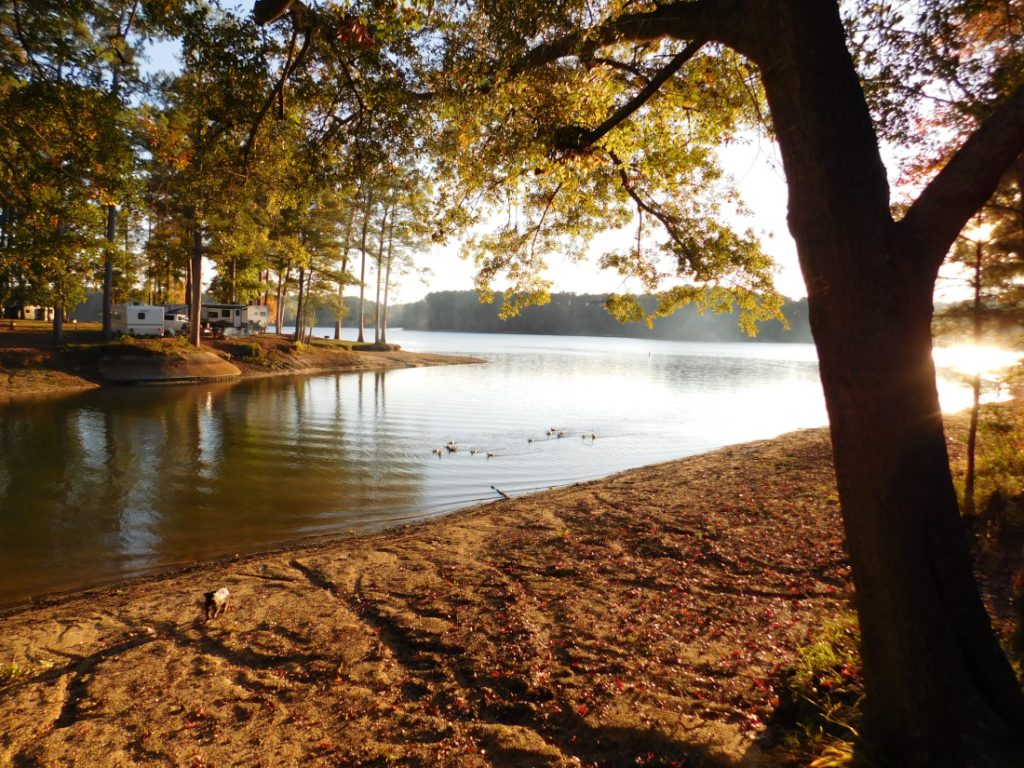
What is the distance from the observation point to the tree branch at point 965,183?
2562mm

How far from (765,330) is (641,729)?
18857 centimetres

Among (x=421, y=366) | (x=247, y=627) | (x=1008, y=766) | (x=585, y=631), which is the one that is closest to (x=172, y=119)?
(x=247, y=627)

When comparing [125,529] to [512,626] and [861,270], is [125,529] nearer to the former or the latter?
[512,626]

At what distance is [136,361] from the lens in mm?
27719

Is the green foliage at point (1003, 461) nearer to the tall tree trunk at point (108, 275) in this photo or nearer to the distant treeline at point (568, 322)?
the tall tree trunk at point (108, 275)

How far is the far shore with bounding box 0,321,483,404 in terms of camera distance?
79.7ft

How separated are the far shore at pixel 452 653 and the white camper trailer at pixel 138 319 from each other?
32.8 m

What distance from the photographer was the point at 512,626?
202 inches

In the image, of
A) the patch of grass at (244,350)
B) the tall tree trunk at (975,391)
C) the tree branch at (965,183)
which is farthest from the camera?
the patch of grass at (244,350)

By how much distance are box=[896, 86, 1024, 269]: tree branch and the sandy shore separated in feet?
10.3

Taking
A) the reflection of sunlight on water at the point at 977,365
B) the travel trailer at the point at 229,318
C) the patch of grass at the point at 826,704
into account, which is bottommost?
the patch of grass at the point at 826,704

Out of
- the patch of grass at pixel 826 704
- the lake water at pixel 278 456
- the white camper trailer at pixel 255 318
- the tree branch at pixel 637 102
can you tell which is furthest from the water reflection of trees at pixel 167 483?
the white camper trailer at pixel 255 318

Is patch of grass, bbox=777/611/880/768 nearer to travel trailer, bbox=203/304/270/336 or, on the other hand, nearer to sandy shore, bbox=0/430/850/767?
sandy shore, bbox=0/430/850/767

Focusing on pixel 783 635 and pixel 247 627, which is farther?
pixel 247 627
